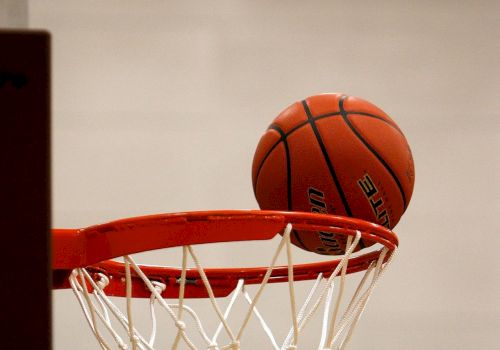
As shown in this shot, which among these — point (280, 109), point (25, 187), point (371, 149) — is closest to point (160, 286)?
point (371, 149)

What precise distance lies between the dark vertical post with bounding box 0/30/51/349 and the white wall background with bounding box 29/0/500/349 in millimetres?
2037

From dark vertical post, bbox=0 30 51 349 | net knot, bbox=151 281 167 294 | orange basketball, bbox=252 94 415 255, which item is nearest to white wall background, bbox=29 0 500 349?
net knot, bbox=151 281 167 294

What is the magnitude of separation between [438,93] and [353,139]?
1.46 m

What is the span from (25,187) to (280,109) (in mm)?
2216

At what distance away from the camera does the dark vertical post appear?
0.88ft

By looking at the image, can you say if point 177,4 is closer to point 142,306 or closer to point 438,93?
point 438,93

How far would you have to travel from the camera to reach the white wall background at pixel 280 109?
7.70ft

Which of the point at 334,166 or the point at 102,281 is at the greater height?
the point at 334,166

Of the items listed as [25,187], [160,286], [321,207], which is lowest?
[160,286]

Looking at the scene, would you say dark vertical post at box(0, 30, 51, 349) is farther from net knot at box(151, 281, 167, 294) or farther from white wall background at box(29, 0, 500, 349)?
white wall background at box(29, 0, 500, 349)

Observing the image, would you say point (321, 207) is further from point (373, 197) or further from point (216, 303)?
point (216, 303)

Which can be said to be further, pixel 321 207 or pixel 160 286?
pixel 160 286

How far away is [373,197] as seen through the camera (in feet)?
3.91

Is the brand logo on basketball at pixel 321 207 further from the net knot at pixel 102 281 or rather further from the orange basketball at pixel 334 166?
the net knot at pixel 102 281
